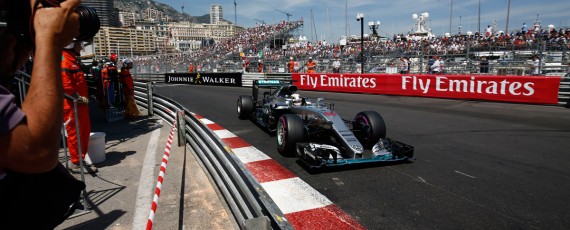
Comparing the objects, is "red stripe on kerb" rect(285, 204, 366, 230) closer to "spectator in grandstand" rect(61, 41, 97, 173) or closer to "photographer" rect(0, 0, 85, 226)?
"photographer" rect(0, 0, 85, 226)

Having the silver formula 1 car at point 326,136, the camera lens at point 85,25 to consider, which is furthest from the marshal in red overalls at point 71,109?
the camera lens at point 85,25

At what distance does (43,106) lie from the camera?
1025mm

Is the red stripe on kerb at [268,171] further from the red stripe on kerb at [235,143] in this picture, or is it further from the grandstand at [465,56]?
the grandstand at [465,56]

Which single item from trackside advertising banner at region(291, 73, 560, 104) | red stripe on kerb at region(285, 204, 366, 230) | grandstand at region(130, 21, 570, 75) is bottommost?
red stripe on kerb at region(285, 204, 366, 230)

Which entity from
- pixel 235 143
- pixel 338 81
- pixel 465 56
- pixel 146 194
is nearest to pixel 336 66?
pixel 338 81

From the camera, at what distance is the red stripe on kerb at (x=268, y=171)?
4.56 meters

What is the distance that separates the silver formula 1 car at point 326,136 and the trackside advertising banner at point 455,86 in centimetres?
195

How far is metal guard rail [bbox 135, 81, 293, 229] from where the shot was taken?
1.94m

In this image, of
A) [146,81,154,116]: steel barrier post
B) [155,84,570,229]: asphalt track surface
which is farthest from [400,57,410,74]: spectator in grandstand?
[146,81,154,116]: steel barrier post

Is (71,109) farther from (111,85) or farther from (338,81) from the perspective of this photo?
(338,81)

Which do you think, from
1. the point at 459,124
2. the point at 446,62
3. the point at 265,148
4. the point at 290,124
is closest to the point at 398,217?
the point at 290,124

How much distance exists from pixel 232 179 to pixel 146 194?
1.41 metres

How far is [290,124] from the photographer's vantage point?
5.29 m

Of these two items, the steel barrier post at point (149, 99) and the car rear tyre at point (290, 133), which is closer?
the car rear tyre at point (290, 133)
